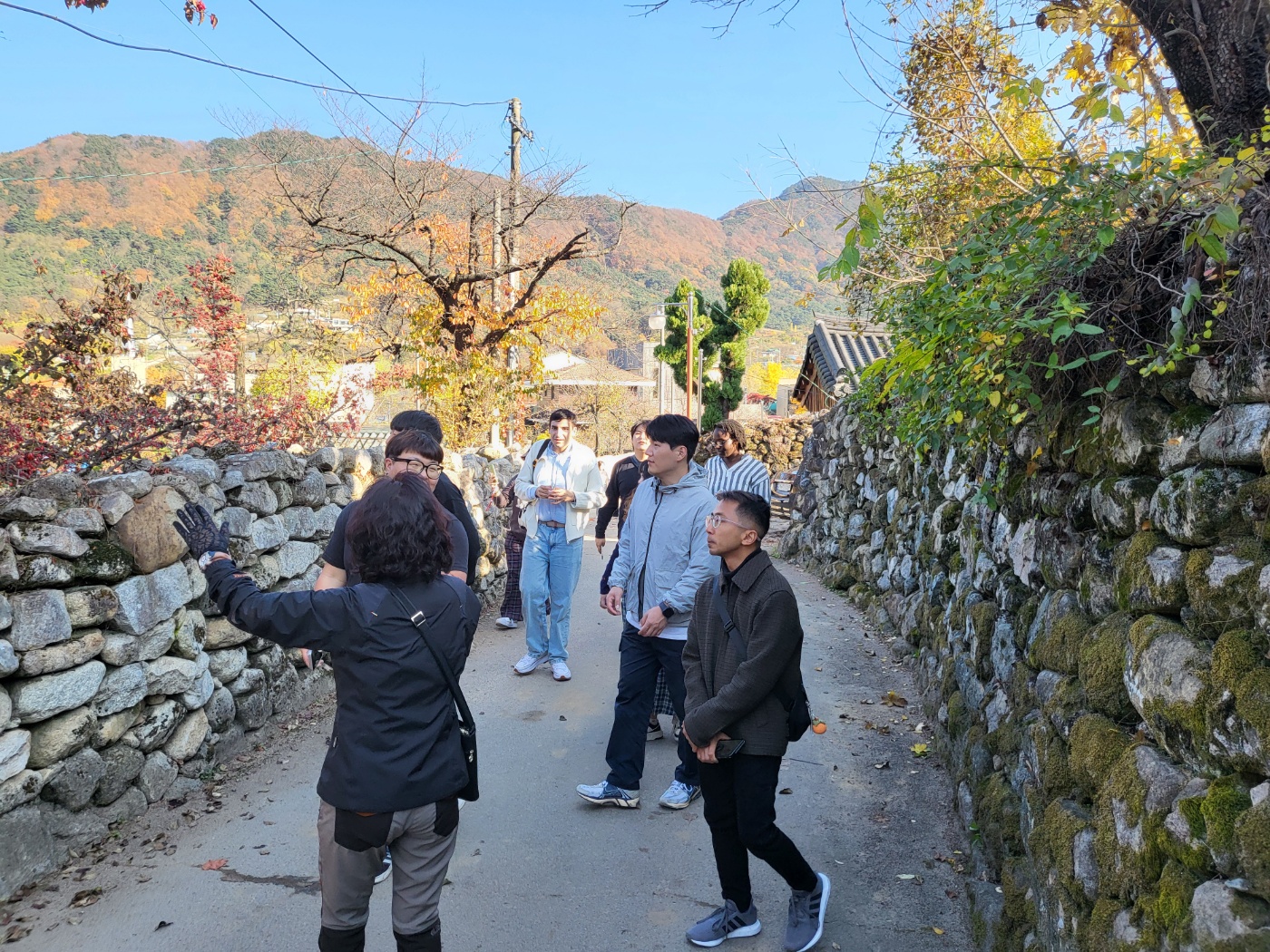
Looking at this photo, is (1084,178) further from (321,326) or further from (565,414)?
(321,326)

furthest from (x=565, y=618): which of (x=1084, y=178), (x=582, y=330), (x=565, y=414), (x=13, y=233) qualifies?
(x=13, y=233)

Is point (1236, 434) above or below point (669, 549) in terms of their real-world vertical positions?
above

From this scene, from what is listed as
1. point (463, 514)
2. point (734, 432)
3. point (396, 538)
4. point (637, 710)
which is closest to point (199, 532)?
point (396, 538)

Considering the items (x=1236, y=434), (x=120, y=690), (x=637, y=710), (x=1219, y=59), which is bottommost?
(x=637, y=710)

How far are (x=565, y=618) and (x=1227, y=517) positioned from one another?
538cm

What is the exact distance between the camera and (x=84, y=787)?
13.3ft

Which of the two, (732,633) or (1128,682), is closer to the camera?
(1128,682)

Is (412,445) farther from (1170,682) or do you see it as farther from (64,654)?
(1170,682)

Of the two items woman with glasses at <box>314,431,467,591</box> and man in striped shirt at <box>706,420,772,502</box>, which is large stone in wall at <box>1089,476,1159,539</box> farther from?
man in striped shirt at <box>706,420,772,502</box>

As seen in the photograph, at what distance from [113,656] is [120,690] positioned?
17 centimetres

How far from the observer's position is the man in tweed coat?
3316 millimetres

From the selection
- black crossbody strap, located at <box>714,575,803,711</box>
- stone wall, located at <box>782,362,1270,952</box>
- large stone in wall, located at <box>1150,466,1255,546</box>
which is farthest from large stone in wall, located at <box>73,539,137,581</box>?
large stone in wall, located at <box>1150,466,1255,546</box>

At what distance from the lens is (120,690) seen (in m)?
4.28

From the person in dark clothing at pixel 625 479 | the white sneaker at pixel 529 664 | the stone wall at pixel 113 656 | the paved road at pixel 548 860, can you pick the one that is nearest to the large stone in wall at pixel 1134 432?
the paved road at pixel 548 860
